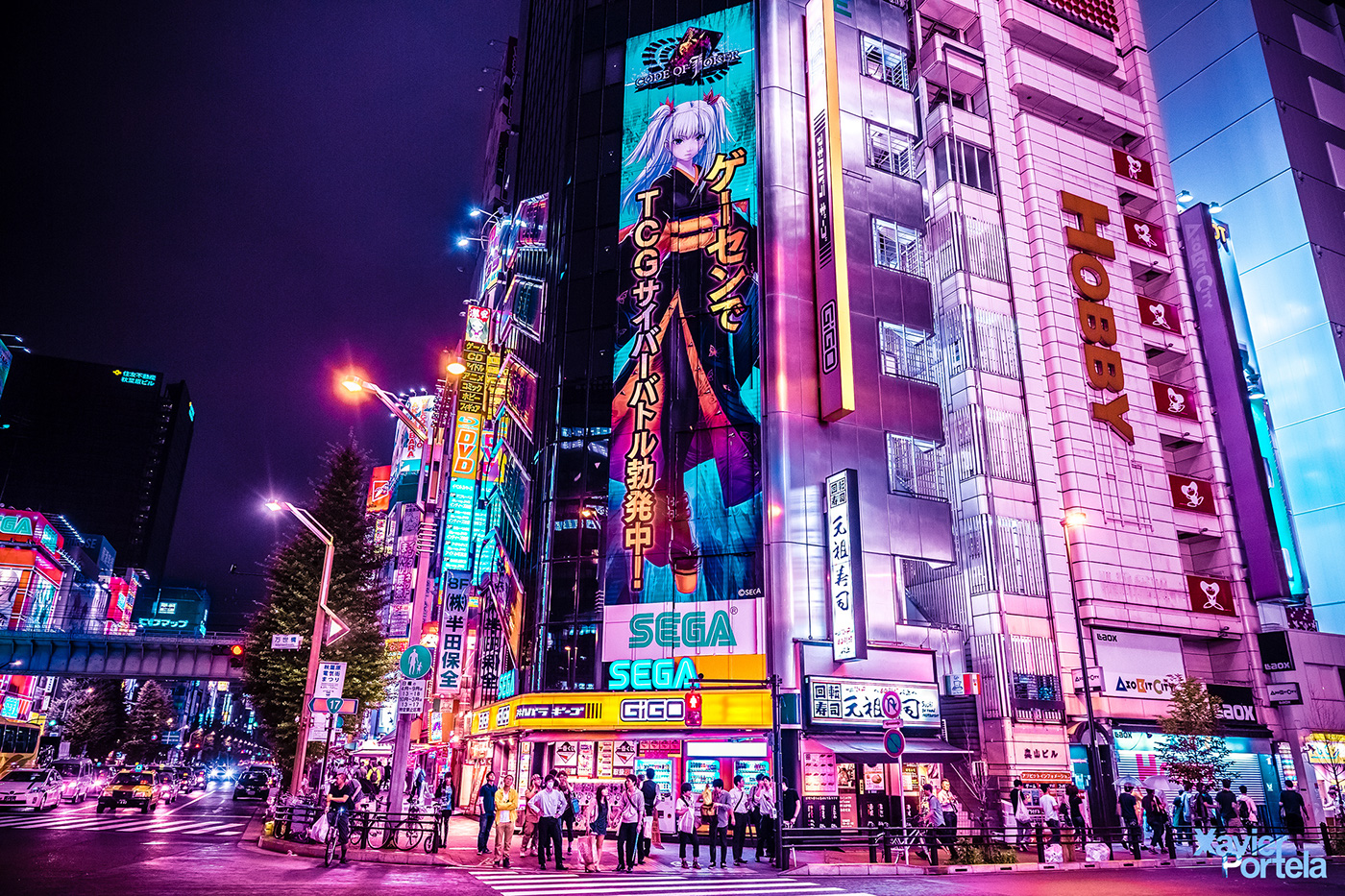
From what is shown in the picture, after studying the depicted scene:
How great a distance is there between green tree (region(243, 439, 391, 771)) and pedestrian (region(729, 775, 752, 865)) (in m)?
17.0

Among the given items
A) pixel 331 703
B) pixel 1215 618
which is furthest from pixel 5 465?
pixel 1215 618

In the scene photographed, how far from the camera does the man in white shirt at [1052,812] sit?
20.5 meters

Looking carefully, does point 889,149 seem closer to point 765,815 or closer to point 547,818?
point 765,815

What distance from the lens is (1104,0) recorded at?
162ft

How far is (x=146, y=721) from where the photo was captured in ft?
314

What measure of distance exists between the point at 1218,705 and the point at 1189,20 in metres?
43.3

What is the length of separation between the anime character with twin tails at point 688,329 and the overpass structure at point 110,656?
31.9 meters

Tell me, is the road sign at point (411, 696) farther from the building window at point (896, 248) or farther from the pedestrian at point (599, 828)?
the building window at point (896, 248)

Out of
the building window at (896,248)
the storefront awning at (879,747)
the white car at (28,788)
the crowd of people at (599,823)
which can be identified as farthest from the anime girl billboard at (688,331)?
the white car at (28,788)

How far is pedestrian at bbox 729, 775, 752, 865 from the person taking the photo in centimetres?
1959

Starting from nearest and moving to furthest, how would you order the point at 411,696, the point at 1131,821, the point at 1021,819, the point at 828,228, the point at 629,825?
the point at 629,825
the point at 411,696
the point at 1021,819
the point at 1131,821
the point at 828,228

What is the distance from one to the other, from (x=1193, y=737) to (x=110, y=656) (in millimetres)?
57669

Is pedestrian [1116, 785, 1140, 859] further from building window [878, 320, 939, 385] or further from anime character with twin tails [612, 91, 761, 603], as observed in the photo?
building window [878, 320, 939, 385]

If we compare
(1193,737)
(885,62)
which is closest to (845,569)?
(1193,737)
